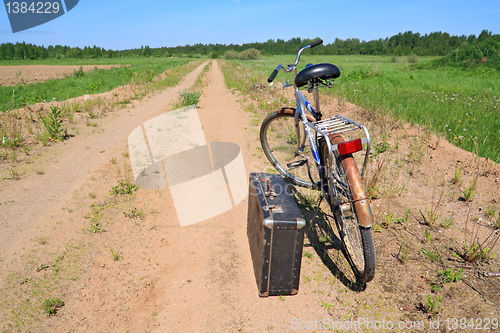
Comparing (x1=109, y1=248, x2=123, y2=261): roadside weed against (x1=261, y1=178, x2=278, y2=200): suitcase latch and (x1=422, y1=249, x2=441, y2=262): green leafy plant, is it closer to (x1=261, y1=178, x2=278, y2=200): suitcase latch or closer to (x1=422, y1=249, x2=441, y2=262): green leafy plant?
(x1=261, y1=178, x2=278, y2=200): suitcase latch

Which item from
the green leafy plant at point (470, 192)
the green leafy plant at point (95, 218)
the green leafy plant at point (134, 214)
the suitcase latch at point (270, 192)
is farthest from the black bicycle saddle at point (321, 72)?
the green leafy plant at point (95, 218)

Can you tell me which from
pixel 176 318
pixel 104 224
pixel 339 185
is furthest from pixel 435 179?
pixel 104 224

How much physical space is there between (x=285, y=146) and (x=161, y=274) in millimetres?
3213

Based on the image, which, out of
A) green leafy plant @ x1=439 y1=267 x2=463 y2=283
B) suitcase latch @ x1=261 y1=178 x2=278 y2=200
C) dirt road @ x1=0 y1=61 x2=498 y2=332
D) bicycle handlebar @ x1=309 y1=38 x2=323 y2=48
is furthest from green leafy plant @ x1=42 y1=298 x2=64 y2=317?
bicycle handlebar @ x1=309 y1=38 x2=323 y2=48

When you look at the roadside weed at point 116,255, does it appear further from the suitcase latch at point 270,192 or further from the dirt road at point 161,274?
the suitcase latch at point 270,192

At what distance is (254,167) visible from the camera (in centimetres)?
530

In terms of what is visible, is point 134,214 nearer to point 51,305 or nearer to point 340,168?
point 51,305

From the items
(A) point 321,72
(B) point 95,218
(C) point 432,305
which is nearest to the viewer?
(C) point 432,305

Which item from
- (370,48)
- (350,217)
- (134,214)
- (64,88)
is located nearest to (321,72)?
(350,217)

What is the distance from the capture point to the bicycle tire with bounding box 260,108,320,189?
4180mm

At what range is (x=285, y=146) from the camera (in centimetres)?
530

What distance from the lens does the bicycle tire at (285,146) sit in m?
4.18

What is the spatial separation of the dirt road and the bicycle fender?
79cm

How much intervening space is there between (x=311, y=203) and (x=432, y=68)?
83.8ft
